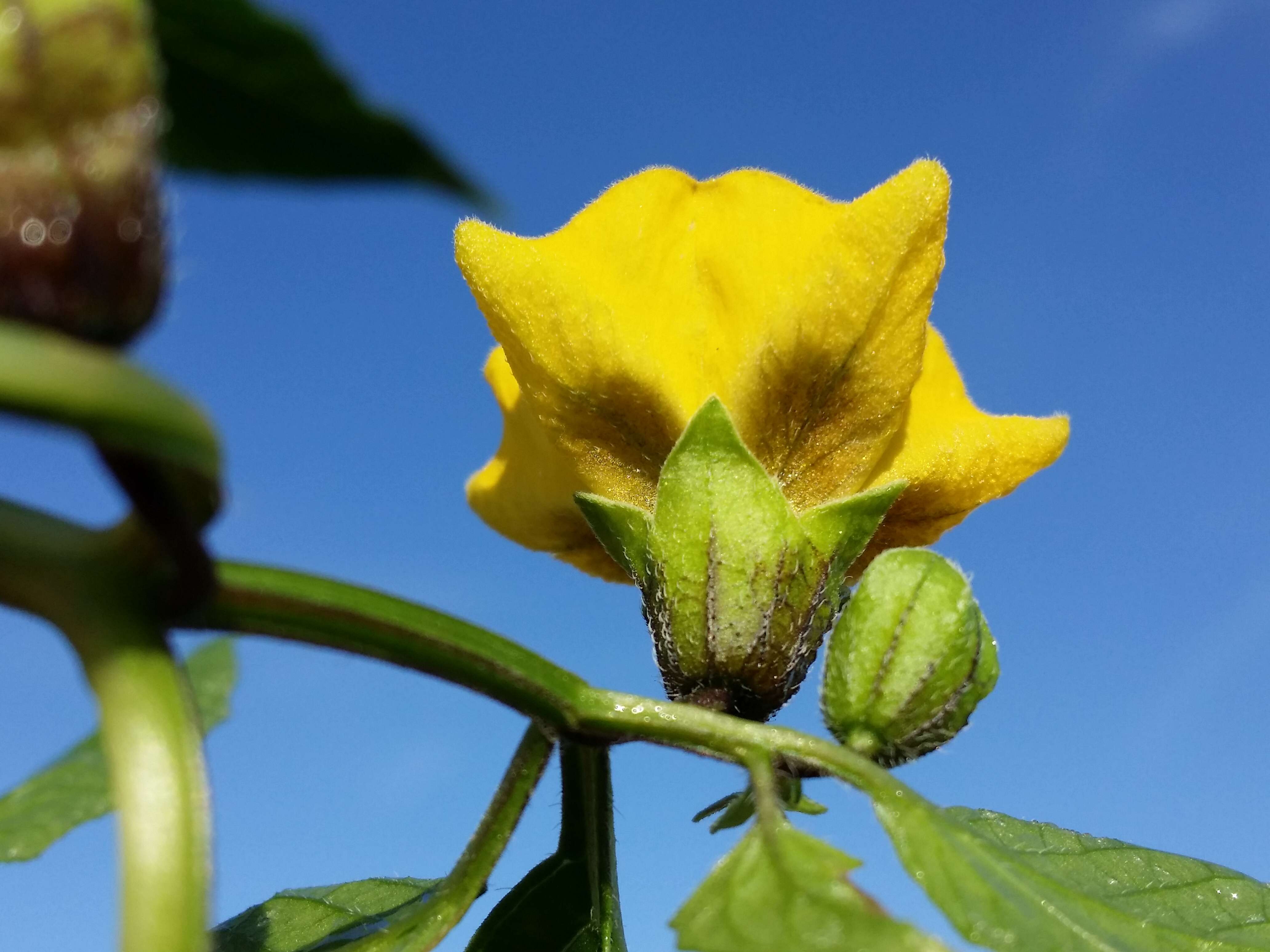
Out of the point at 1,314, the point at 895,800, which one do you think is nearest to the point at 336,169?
the point at 1,314

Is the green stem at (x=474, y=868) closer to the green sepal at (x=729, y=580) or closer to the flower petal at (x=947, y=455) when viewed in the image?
the green sepal at (x=729, y=580)

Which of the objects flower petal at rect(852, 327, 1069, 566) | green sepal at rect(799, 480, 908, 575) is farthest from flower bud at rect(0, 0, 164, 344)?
flower petal at rect(852, 327, 1069, 566)

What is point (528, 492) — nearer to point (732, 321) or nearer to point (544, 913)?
point (732, 321)

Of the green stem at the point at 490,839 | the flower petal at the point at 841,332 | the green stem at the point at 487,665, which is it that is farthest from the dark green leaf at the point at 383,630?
the flower petal at the point at 841,332

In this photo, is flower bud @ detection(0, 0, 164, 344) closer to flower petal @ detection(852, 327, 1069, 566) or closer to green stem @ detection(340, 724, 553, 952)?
green stem @ detection(340, 724, 553, 952)

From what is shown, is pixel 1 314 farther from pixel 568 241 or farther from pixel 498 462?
pixel 498 462

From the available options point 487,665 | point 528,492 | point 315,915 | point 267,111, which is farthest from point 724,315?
point 315,915

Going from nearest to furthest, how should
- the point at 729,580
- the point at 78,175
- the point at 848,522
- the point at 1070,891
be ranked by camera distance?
the point at 78,175 → the point at 1070,891 → the point at 729,580 → the point at 848,522
